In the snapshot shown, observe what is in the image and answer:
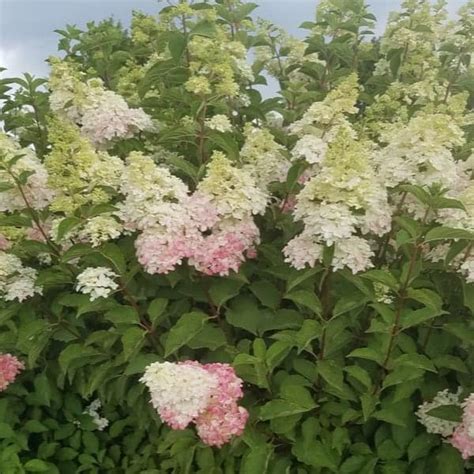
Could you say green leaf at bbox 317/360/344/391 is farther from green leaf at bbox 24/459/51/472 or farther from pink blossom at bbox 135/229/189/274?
green leaf at bbox 24/459/51/472

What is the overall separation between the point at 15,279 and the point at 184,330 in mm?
792

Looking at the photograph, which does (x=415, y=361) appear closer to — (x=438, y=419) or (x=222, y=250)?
(x=438, y=419)

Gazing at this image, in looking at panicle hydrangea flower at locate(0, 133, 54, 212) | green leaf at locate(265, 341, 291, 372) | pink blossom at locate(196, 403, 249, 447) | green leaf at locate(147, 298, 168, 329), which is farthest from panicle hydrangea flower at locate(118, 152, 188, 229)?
pink blossom at locate(196, 403, 249, 447)

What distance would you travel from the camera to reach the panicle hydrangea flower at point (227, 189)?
2762 millimetres

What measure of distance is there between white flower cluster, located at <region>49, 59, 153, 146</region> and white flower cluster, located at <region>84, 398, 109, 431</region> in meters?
1.04

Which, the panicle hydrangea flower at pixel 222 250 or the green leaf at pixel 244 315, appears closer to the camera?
the panicle hydrangea flower at pixel 222 250

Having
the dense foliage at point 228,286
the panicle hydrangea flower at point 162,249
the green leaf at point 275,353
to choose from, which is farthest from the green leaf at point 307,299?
the panicle hydrangea flower at point 162,249

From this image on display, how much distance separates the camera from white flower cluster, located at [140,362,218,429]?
2.50m

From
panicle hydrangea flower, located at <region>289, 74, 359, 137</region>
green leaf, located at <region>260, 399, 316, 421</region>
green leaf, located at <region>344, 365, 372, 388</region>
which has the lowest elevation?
green leaf, located at <region>260, 399, 316, 421</region>

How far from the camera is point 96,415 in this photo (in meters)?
3.40

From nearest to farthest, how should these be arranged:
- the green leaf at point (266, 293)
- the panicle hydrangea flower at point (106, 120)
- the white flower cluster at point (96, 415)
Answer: the green leaf at point (266, 293) → the panicle hydrangea flower at point (106, 120) → the white flower cluster at point (96, 415)

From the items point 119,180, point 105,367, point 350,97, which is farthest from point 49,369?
point 350,97

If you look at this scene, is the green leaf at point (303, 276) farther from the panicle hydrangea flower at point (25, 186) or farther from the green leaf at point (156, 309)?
the panicle hydrangea flower at point (25, 186)

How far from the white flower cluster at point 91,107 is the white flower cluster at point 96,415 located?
104cm
